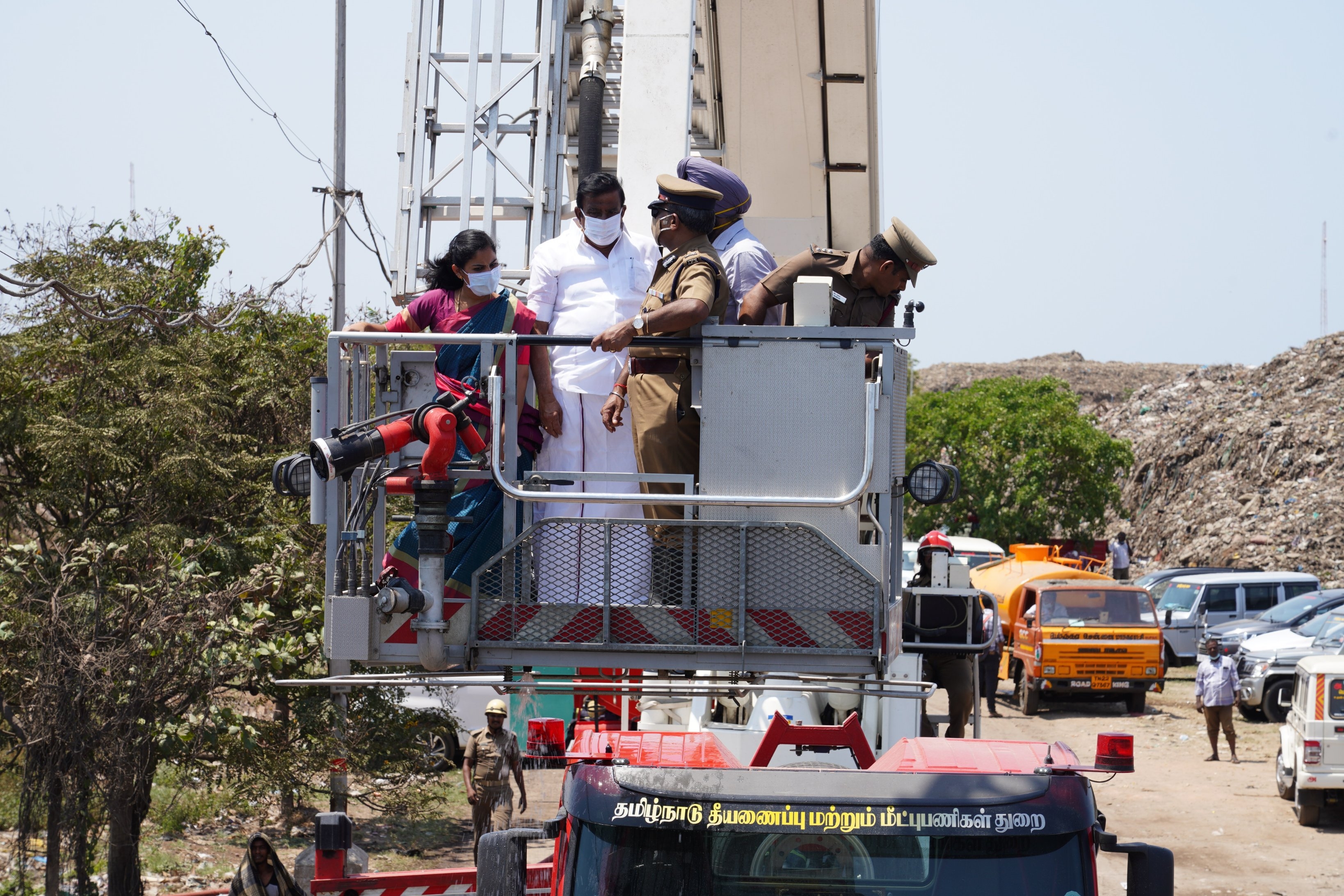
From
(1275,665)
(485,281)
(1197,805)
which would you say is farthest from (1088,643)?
(485,281)

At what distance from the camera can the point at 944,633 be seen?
6.30 m

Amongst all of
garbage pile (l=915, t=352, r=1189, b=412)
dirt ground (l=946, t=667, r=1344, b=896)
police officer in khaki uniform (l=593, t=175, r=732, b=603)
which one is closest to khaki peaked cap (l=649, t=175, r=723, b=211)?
police officer in khaki uniform (l=593, t=175, r=732, b=603)

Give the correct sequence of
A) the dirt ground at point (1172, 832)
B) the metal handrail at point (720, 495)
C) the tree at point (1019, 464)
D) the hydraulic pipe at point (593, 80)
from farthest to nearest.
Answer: the tree at point (1019, 464), the dirt ground at point (1172, 832), the hydraulic pipe at point (593, 80), the metal handrail at point (720, 495)

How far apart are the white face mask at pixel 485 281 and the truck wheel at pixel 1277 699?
19819 mm

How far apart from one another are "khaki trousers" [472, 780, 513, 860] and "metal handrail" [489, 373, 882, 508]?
744cm

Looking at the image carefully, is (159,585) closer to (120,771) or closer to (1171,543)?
(120,771)

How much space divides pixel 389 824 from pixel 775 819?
38.2ft

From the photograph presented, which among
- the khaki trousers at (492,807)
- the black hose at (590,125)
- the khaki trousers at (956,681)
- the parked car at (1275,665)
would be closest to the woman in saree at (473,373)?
the black hose at (590,125)

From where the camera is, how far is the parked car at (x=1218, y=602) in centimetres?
2794

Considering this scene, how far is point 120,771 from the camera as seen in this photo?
9.87 metres

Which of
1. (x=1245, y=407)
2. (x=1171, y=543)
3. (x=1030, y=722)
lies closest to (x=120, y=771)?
(x=1030, y=722)

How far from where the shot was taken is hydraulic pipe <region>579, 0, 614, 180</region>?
10398 millimetres

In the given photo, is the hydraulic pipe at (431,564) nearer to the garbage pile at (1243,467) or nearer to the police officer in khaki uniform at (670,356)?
the police officer in khaki uniform at (670,356)

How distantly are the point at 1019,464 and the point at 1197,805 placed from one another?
25.9 metres
